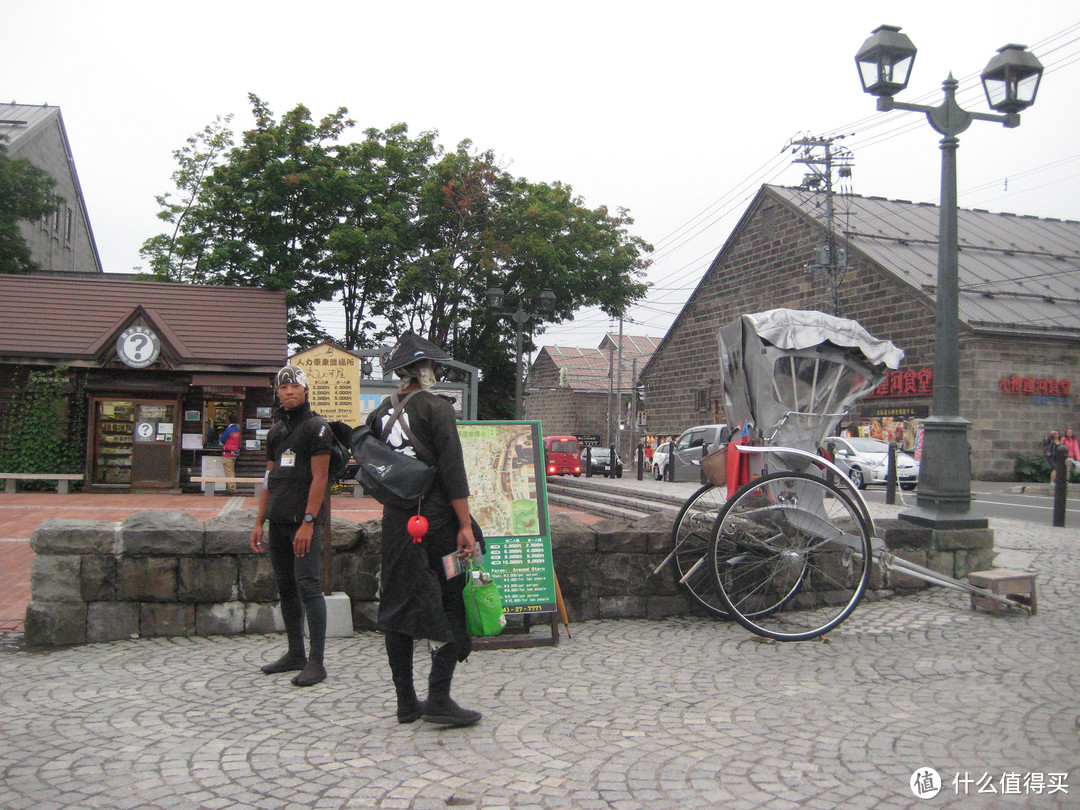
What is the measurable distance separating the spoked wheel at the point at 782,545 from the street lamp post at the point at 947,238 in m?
1.59

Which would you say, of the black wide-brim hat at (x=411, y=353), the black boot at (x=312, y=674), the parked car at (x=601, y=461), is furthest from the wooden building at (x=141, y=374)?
the black wide-brim hat at (x=411, y=353)

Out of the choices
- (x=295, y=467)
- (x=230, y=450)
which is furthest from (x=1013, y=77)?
(x=230, y=450)

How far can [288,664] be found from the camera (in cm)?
480

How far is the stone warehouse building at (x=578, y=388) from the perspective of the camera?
56219mm

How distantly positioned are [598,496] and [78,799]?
539 inches

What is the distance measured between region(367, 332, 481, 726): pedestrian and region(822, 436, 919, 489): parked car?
18536 mm

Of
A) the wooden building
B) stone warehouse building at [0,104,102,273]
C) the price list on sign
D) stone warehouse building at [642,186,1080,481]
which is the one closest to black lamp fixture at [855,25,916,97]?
the price list on sign

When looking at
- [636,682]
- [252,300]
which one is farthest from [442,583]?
[252,300]

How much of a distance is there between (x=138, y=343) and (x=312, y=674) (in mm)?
16086

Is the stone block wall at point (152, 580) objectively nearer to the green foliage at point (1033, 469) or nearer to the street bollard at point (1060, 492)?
the street bollard at point (1060, 492)

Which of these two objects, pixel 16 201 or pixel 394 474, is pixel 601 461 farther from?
pixel 394 474

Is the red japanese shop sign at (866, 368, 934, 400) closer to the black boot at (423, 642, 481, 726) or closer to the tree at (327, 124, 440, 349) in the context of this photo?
the tree at (327, 124, 440, 349)

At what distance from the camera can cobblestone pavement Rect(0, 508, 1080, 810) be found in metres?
3.22

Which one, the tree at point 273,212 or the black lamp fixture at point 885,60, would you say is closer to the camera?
the black lamp fixture at point 885,60
